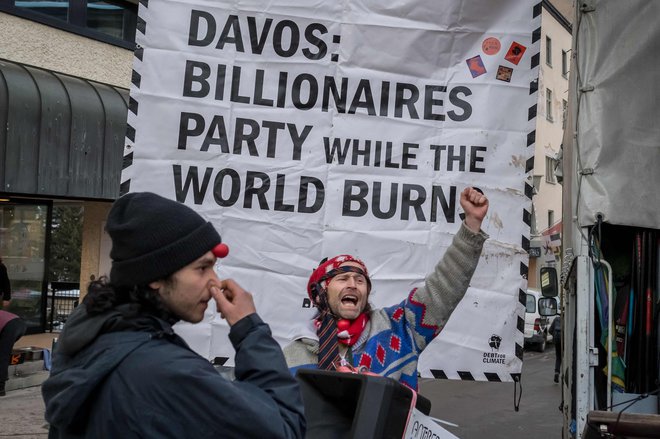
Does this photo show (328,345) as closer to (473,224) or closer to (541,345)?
(473,224)

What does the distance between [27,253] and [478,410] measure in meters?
9.52

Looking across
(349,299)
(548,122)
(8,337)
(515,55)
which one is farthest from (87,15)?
(548,122)

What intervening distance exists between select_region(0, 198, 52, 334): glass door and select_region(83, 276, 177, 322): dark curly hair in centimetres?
1520

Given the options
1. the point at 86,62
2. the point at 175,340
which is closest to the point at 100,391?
the point at 175,340

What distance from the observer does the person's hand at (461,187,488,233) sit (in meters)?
3.76

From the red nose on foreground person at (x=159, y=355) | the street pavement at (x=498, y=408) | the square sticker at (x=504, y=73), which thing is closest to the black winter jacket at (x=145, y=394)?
the red nose on foreground person at (x=159, y=355)

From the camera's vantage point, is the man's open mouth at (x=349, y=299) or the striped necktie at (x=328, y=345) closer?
the striped necktie at (x=328, y=345)

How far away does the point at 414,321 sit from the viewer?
3.78 m

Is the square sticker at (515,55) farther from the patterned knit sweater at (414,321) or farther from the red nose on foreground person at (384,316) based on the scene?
the patterned knit sweater at (414,321)

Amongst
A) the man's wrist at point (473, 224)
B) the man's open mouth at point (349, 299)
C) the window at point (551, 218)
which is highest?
the window at point (551, 218)

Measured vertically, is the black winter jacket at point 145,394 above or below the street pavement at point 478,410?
above

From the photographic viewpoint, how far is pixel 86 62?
16.5m

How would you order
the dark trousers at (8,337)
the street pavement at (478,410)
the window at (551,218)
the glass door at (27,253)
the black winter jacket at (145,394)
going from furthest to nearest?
the window at (551,218)
the glass door at (27,253)
the dark trousers at (8,337)
the street pavement at (478,410)
the black winter jacket at (145,394)

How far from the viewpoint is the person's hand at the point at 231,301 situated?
2184mm
